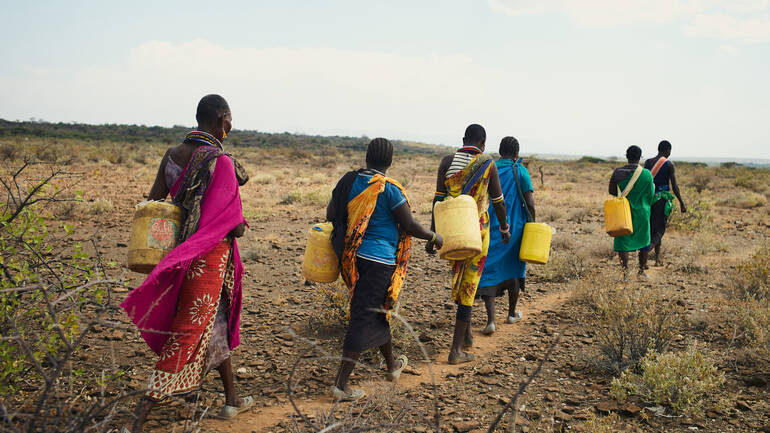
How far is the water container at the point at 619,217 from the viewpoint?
5766mm

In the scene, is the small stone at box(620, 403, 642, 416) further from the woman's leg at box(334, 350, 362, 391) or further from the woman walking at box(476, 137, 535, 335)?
the woman's leg at box(334, 350, 362, 391)

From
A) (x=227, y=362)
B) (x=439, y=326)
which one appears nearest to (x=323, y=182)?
(x=439, y=326)

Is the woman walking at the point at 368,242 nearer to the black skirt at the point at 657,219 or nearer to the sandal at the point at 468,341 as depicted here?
the sandal at the point at 468,341

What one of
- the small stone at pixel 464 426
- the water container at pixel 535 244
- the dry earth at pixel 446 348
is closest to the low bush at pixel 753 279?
the dry earth at pixel 446 348

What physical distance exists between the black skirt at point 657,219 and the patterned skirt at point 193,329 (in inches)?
243

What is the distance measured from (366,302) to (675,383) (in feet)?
6.85

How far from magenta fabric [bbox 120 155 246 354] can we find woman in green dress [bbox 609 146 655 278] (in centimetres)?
508

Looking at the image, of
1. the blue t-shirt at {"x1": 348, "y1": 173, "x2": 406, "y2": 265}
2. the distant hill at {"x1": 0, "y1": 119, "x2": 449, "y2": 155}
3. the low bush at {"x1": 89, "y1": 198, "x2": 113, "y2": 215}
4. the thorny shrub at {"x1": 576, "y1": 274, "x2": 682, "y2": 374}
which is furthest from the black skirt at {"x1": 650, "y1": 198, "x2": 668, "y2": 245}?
the distant hill at {"x1": 0, "y1": 119, "x2": 449, "y2": 155}

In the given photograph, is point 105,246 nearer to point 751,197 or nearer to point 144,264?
point 144,264

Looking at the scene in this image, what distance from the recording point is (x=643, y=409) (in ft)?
10.1

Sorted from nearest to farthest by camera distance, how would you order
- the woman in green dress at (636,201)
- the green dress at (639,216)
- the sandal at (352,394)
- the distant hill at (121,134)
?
1. the sandal at (352,394)
2. the woman in green dress at (636,201)
3. the green dress at (639,216)
4. the distant hill at (121,134)

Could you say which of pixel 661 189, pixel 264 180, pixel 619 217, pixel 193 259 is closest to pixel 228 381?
pixel 193 259

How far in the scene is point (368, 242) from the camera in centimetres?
325

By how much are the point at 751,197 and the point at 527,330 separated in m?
15.3
